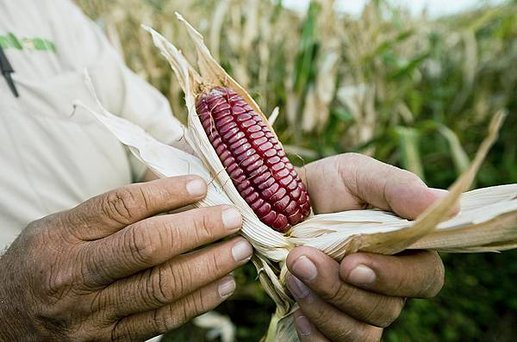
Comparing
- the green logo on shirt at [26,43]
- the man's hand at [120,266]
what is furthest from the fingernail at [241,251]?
the green logo on shirt at [26,43]

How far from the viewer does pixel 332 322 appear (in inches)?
26.2

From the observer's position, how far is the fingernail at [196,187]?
632mm

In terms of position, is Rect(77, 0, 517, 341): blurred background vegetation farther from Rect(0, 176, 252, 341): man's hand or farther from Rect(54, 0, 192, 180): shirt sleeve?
Rect(0, 176, 252, 341): man's hand

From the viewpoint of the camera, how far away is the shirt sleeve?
1.05m

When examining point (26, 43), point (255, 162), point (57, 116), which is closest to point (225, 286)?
point (255, 162)

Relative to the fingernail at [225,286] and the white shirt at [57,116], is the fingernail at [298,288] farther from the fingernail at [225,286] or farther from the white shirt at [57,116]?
the white shirt at [57,116]

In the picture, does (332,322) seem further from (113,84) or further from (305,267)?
(113,84)

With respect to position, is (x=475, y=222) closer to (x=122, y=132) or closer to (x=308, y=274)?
(x=308, y=274)

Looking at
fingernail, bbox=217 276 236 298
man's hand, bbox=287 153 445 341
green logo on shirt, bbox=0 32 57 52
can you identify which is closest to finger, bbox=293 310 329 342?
man's hand, bbox=287 153 445 341

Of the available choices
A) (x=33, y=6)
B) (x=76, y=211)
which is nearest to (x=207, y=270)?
(x=76, y=211)

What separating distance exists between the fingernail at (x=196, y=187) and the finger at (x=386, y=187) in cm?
20

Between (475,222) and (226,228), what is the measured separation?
0.27m

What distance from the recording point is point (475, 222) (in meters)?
0.53

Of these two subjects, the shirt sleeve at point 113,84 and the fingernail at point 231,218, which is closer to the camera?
the fingernail at point 231,218
